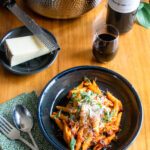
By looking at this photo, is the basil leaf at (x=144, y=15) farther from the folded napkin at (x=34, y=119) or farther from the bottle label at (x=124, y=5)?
the folded napkin at (x=34, y=119)

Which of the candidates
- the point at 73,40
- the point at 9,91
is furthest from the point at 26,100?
the point at 73,40

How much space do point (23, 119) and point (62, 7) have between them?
0.48 meters

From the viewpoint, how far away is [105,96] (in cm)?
103

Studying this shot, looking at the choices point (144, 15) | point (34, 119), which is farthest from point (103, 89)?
point (144, 15)

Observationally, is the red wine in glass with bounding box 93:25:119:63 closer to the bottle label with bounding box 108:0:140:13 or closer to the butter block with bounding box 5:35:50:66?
the bottle label with bounding box 108:0:140:13

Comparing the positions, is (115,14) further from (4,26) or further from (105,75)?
(4,26)

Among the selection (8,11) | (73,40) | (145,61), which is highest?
(8,11)

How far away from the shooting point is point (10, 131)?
98 cm

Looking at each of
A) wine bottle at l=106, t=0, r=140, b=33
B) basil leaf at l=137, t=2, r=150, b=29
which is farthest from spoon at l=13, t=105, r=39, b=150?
basil leaf at l=137, t=2, r=150, b=29

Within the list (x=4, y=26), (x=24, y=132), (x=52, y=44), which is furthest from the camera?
(x=4, y=26)

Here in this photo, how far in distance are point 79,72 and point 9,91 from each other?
0.30 meters

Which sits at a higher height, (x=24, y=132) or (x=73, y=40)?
(x=73, y=40)

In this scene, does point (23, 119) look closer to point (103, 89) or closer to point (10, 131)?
point (10, 131)

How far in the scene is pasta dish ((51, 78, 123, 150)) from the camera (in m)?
0.91
